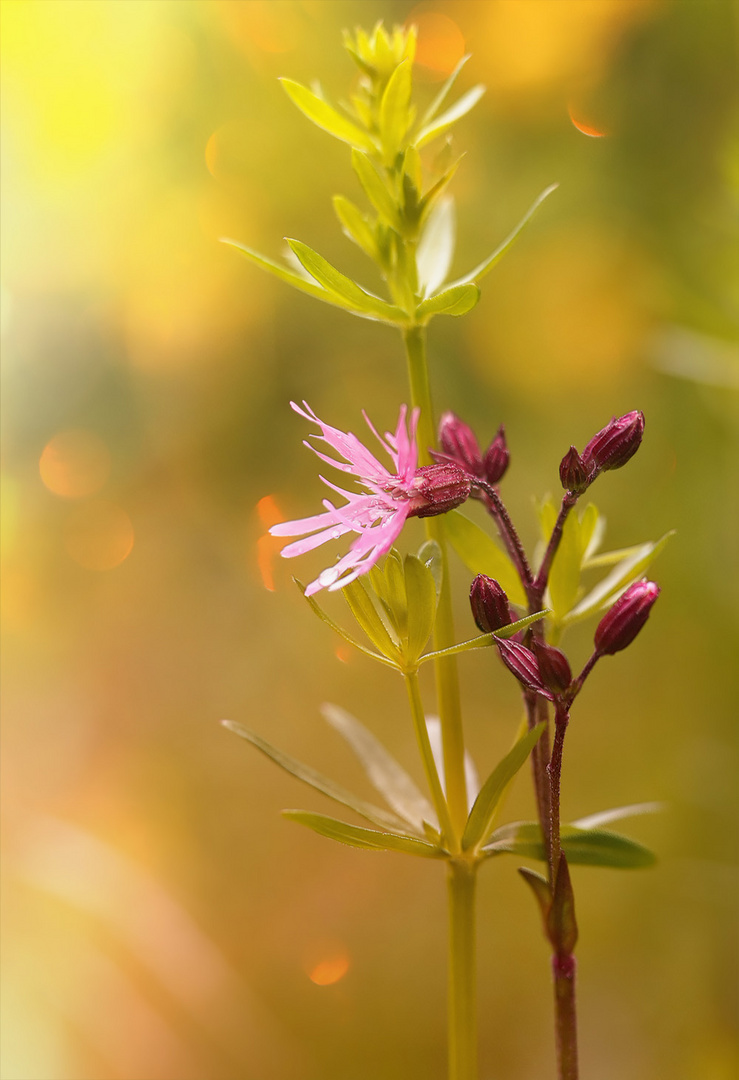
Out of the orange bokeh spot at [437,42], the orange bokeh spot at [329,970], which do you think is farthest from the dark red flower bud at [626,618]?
the orange bokeh spot at [437,42]

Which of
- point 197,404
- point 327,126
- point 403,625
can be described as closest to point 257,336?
point 197,404

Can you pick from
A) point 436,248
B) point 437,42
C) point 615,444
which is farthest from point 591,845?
point 437,42

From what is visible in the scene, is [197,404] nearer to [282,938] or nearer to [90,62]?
[90,62]

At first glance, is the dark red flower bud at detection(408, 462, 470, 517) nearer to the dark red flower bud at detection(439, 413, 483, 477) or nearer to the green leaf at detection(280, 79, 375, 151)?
the dark red flower bud at detection(439, 413, 483, 477)

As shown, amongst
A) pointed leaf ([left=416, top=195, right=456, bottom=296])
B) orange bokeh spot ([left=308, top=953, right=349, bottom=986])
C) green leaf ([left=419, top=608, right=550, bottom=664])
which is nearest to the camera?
green leaf ([left=419, top=608, right=550, bottom=664])

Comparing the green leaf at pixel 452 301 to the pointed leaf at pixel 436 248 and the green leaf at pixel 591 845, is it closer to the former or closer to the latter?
the pointed leaf at pixel 436 248

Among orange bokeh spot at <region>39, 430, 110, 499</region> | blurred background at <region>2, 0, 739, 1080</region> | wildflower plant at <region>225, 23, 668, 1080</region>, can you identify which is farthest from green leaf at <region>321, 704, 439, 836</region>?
orange bokeh spot at <region>39, 430, 110, 499</region>
